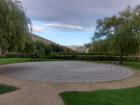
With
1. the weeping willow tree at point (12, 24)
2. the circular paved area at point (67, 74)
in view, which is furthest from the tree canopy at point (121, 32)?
the weeping willow tree at point (12, 24)

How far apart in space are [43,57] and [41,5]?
1177cm

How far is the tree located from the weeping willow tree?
371 inches

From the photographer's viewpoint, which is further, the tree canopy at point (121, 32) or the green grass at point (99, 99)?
the tree canopy at point (121, 32)

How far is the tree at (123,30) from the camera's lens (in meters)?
19.3

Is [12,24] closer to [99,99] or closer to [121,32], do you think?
[99,99]

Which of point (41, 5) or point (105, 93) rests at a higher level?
point (41, 5)

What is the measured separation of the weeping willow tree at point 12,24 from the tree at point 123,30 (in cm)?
942

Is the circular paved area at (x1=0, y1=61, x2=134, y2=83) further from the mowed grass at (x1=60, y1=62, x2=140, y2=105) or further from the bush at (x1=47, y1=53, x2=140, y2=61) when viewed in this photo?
the bush at (x1=47, y1=53, x2=140, y2=61)

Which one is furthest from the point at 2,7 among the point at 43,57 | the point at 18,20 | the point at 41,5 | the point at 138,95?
the point at 43,57

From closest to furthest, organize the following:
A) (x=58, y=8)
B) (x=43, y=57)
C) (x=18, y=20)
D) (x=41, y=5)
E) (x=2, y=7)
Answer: (x=2, y=7), (x=18, y=20), (x=41, y=5), (x=58, y=8), (x=43, y=57)

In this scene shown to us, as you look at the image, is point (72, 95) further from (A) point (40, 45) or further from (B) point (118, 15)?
(A) point (40, 45)

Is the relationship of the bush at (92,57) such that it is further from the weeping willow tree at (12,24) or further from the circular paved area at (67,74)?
the weeping willow tree at (12,24)

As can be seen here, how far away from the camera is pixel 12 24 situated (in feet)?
40.0

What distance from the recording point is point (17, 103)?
18.6 feet
